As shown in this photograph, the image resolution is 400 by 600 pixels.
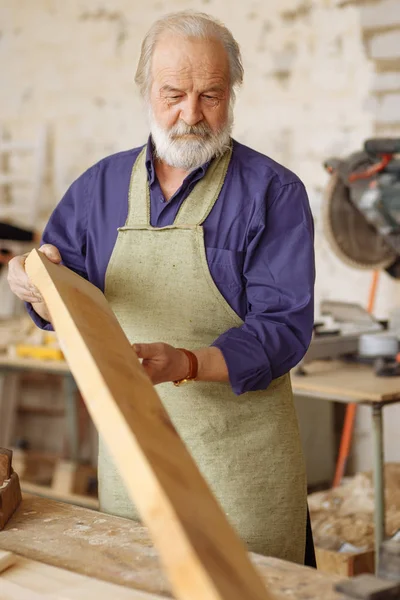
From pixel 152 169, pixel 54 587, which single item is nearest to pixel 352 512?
pixel 152 169

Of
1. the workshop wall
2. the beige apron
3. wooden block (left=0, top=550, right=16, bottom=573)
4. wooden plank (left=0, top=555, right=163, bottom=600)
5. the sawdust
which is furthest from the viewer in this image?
the workshop wall

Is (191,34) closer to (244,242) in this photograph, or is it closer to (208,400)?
(244,242)

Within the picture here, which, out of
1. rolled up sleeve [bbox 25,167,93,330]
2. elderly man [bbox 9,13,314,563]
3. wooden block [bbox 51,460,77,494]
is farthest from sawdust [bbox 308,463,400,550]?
rolled up sleeve [bbox 25,167,93,330]

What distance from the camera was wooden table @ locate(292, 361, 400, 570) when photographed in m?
3.28

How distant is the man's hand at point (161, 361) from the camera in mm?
1881

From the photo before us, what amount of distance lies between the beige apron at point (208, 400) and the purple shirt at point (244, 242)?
0.03 metres

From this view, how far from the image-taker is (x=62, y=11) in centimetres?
593

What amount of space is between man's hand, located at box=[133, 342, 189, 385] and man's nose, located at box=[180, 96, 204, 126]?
21.9 inches

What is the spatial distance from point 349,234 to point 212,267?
6.23ft

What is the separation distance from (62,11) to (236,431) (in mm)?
4373

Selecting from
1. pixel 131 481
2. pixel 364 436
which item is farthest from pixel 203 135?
pixel 364 436

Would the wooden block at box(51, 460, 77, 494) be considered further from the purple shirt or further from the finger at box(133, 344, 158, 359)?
the finger at box(133, 344, 158, 359)

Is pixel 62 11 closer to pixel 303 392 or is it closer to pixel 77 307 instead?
pixel 303 392

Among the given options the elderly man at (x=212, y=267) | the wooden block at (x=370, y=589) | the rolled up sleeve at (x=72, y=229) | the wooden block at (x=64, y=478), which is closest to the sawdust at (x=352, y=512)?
the elderly man at (x=212, y=267)
